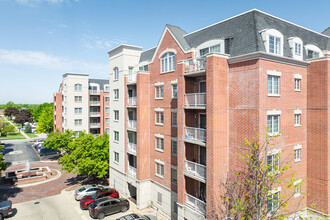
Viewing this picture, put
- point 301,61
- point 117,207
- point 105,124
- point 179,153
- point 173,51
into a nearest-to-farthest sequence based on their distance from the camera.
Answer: point 301,61
point 179,153
point 173,51
point 117,207
point 105,124

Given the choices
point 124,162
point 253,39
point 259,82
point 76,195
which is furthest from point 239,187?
point 76,195

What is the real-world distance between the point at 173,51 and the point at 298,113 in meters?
11.7

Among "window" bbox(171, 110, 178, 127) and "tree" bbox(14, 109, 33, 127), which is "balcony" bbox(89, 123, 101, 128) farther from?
"tree" bbox(14, 109, 33, 127)

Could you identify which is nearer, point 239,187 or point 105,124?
point 239,187

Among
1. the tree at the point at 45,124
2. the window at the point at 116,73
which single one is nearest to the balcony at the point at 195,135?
the window at the point at 116,73

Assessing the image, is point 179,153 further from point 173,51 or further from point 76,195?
point 76,195

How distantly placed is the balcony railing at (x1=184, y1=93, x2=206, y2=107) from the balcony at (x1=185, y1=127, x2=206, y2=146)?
1866 millimetres

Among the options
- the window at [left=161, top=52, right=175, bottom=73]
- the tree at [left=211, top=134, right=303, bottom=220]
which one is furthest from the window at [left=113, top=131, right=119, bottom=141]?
the tree at [left=211, top=134, right=303, bottom=220]

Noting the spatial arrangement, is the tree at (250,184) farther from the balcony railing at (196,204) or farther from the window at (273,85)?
the window at (273,85)

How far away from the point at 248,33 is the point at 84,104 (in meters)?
41.1

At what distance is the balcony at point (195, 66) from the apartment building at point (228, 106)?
8 cm

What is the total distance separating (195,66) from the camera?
57.1ft

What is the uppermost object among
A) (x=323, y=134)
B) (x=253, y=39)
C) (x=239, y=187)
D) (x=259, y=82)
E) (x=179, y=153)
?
(x=253, y=39)

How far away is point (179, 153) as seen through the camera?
59.0 ft
